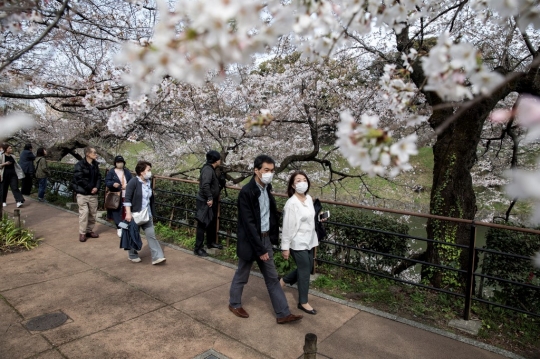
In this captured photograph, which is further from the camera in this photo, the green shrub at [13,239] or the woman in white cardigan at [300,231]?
the green shrub at [13,239]

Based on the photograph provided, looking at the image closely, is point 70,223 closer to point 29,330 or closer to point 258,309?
point 29,330

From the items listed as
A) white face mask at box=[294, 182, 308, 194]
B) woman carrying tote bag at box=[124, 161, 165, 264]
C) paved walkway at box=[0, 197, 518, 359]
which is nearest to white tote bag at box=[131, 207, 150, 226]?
woman carrying tote bag at box=[124, 161, 165, 264]

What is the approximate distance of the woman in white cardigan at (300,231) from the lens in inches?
147

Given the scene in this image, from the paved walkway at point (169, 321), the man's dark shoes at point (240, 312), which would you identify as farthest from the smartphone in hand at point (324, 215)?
the man's dark shoes at point (240, 312)

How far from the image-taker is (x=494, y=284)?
13.6ft

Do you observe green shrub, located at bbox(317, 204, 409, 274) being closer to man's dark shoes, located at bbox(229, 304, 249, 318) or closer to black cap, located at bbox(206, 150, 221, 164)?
man's dark shoes, located at bbox(229, 304, 249, 318)

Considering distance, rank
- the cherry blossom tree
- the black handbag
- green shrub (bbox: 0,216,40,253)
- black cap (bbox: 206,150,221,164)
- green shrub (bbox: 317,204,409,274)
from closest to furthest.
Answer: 1. the cherry blossom tree
2. green shrub (bbox: 317,204,409,274)
3. black cap (bbox: 206,150,221,164)
4. green shrub (bbox: 0,216,40,253)
5. the black handbag

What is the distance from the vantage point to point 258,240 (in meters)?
3.51

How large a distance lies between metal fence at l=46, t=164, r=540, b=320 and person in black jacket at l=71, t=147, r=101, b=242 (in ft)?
4.29

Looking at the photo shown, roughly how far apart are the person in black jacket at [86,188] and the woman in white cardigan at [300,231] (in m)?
4.49

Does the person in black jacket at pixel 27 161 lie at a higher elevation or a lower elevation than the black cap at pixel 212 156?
lower

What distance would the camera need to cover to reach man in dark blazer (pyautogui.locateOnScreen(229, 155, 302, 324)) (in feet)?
11.7

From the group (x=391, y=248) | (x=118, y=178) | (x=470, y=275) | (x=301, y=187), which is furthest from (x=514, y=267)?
(x=118, y=178)

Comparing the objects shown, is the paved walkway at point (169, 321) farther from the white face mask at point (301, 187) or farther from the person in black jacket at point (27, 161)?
the person in black jacket at point (27, 161)
